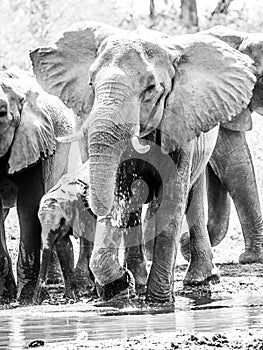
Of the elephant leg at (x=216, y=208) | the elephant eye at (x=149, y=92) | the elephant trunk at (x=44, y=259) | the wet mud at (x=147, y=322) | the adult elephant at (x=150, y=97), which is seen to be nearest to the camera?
the wet mud at (x=147, y=322)

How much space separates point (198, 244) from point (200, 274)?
28cm

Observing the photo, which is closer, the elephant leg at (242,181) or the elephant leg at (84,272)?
the elephant leg at (84,272)

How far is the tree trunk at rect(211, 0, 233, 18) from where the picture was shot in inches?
983

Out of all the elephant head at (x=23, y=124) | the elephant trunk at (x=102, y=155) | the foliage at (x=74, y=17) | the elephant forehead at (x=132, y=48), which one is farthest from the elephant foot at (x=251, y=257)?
the foliage at (x=74, y=17)

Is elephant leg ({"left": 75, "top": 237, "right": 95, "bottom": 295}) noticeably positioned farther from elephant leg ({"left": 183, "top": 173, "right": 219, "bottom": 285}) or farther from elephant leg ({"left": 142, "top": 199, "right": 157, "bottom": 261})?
elephant leg ({"left": 183, "top": 173, "right": 219, "bottom": 285})

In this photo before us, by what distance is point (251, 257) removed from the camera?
432 inches

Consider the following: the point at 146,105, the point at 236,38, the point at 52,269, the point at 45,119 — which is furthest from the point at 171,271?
the point at 236,38

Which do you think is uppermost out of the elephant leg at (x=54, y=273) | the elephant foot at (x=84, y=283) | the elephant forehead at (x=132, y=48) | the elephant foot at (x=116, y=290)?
the elephant forehead at (x=132, y=48)

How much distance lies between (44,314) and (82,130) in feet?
3.36

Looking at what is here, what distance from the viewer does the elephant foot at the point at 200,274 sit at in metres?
9.12

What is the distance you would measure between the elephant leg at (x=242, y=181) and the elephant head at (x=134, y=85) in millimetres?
2821

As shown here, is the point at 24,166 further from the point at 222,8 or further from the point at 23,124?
the point at 222,8

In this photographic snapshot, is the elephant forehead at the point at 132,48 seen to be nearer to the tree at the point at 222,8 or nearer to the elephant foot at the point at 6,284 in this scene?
the elephant foot at the point at 6,284

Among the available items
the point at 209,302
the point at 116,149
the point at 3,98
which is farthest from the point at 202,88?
the point at 3,98
